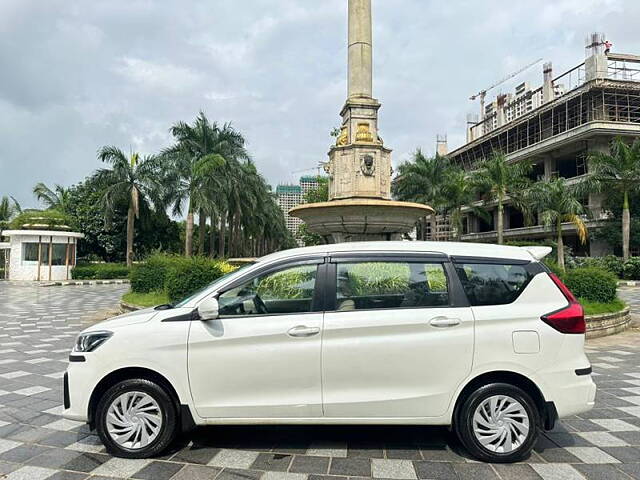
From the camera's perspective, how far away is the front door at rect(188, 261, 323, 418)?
360 centimetres

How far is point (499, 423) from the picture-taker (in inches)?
142

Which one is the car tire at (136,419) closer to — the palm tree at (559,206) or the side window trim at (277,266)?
the side window trim at (277,266)

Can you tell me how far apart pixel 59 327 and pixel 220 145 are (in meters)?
21.7

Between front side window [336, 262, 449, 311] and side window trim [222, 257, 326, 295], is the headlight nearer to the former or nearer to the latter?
side window trim [222, 257, 326, 295]

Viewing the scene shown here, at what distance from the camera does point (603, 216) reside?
114 ft

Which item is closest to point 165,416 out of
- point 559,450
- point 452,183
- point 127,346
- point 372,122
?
point 127,346

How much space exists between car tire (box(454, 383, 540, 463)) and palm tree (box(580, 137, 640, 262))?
2911 centimetres

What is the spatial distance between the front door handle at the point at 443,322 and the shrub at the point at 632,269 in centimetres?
2912

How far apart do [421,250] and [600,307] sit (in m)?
A: 8.41

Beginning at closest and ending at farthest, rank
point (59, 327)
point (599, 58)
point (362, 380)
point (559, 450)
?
point (362, 380) → point (559, 450) → point (59, 327) → point (599, 58)

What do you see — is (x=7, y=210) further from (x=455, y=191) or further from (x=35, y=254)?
(x=455, y=191)

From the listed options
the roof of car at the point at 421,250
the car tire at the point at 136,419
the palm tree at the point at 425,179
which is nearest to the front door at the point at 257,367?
the car tire at the point at 136,419

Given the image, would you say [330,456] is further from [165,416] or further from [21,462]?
[21,462]

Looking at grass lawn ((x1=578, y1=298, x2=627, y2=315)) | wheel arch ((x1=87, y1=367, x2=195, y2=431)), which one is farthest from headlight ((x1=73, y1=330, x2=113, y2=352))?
grass lawn ((x1=578, y1=298, x2=627, y2=315))
